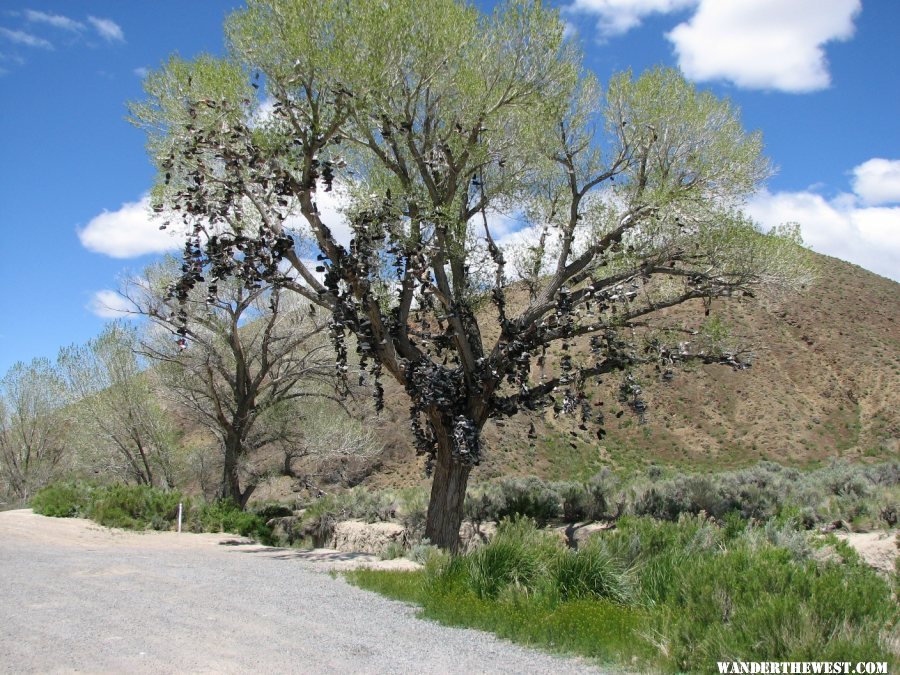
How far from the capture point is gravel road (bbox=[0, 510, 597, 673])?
18.1ft

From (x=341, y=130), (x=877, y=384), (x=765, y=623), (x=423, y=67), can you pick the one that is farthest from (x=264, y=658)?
(x=877, y=384)

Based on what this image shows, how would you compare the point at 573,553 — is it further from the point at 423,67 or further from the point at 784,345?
the point at 784,345

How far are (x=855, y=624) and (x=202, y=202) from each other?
35.2ft

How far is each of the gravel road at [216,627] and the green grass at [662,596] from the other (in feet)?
1.33

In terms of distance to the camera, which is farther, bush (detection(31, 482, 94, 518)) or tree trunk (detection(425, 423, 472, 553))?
bush (detection(31, 482, 94, 518))

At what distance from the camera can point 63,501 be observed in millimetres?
18906

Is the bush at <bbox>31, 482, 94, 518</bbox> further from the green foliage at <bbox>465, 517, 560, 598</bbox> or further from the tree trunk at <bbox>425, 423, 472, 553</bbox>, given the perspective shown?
the green foliage at <bbox>465, 517, 560, 598</bbox>

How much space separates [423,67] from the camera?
13.0m

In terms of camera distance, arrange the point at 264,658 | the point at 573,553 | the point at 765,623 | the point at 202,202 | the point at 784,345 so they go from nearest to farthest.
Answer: the point at 765,623
the point at 264,658
the point at 573,553
the point at 202,202
the point at 784,345

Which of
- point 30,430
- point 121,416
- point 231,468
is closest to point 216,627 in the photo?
point 231,468

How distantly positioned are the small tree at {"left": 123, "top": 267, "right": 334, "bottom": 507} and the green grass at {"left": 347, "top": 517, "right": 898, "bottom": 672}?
1159cm

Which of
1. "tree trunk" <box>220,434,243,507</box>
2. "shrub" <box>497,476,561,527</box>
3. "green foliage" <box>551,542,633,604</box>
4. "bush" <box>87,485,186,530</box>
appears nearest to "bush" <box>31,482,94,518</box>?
"bush" <box>87,485,186,530</box>

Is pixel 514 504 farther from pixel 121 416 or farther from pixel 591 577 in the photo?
pixel 121 416

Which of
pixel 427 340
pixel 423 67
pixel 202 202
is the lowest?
pixel 427 340
